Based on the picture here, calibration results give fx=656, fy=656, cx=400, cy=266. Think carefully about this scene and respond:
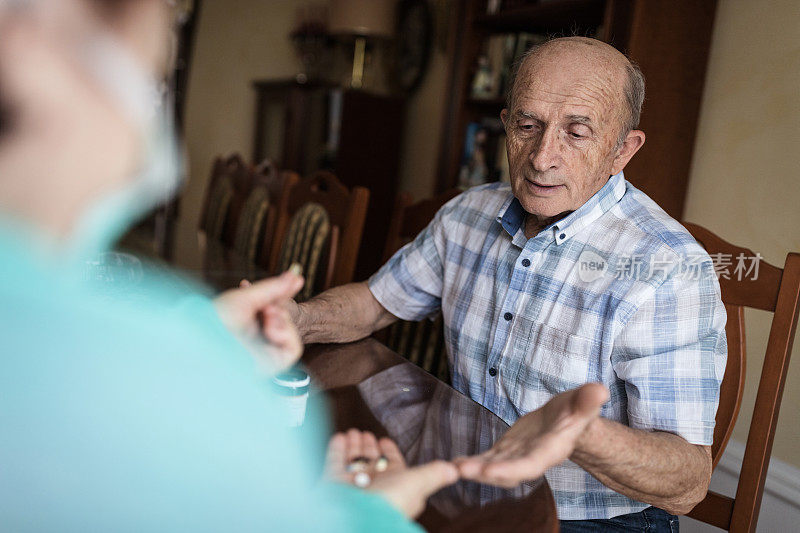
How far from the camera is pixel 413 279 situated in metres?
1.34

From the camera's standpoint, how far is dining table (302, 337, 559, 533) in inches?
22.7

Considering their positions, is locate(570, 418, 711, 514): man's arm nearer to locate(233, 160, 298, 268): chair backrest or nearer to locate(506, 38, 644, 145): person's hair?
locate(506, 38, 644, 145): person's hair

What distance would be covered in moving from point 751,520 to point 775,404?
0.19 m

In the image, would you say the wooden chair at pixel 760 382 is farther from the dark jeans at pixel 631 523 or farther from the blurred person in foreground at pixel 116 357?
the blurred person in foreground at pixel 116 357

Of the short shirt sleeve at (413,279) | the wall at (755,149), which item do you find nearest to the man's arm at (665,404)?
the short shirt sleeve at (413,279)

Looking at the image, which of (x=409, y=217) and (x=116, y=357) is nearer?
(x=116, y=357)

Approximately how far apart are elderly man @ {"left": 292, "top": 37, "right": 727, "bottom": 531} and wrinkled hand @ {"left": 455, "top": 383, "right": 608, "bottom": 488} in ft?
0.35

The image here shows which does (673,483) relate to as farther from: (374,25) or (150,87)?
(374,25)

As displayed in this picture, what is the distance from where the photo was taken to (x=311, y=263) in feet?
6.18

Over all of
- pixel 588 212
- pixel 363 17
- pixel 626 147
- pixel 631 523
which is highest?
pixel 363 17

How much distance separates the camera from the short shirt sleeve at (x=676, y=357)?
0.88 meters

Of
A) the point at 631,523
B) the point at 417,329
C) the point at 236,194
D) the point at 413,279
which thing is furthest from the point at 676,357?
the point at 236,194

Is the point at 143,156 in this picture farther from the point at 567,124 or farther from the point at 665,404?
the point at 567,124

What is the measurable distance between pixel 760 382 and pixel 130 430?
0.92m
